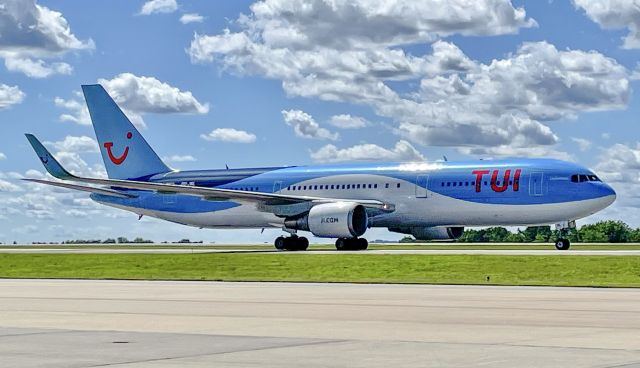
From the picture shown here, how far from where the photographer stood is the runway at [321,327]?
13594 millimetres

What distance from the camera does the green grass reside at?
34.3 m

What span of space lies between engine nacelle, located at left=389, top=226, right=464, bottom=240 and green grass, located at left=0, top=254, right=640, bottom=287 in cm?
1692

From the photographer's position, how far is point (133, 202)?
240ft

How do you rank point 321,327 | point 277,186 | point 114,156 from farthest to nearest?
point 114,156 → point 277,186 → point 321,327

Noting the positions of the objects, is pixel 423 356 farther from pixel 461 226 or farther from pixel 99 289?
pixel 461 226

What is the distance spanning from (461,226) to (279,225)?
11.7m

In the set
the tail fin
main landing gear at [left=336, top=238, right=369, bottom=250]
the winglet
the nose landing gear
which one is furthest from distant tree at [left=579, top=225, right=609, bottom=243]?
the winglet

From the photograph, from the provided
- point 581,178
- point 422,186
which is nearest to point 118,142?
point 422,186


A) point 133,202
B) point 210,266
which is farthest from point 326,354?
point 133,202

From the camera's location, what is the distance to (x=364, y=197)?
62594mm

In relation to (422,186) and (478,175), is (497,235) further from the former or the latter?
(478,175)

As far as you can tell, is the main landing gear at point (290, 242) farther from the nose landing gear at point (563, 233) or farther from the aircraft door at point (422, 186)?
the nose landing gear at point (563, 233)

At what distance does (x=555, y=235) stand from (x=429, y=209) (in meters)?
46.7

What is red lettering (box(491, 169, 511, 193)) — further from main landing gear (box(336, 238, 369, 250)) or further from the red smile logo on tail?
the red smile logo on tail
